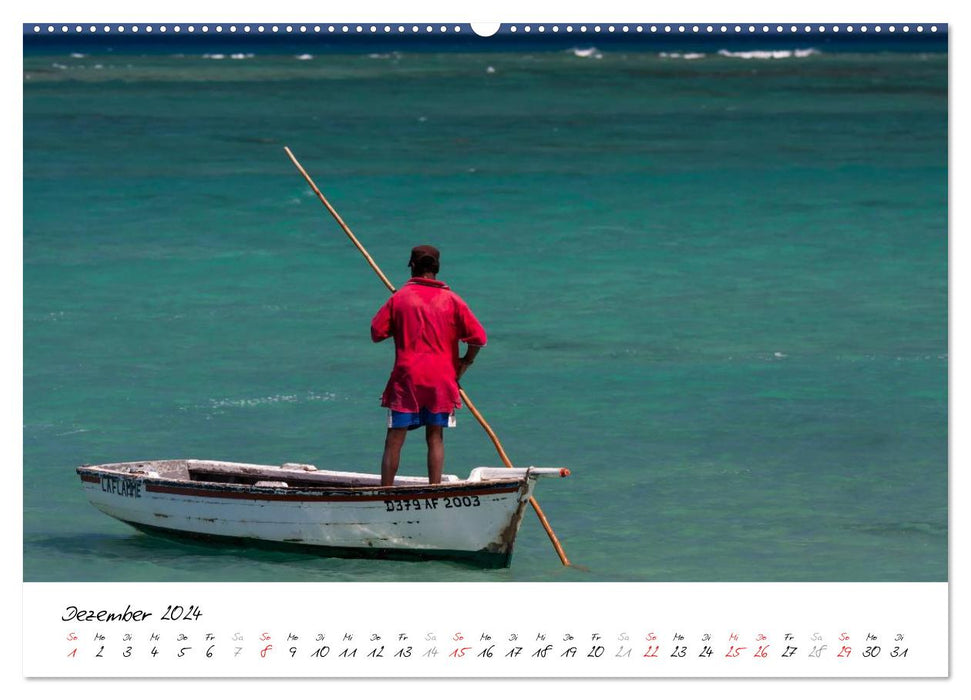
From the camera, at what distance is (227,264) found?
23516mm

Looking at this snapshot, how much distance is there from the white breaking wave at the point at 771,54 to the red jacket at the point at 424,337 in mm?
27838

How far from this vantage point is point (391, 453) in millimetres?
11523

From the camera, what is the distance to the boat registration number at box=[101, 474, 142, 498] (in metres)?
12.5

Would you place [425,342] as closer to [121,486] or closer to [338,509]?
[338,509]
